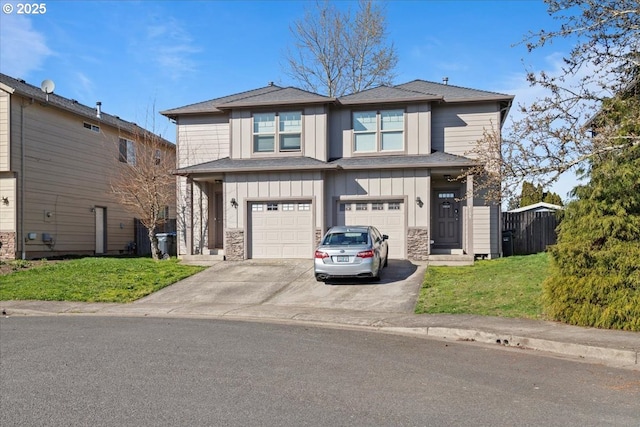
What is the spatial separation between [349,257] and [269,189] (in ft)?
19.5

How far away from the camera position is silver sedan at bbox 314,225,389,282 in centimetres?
1548

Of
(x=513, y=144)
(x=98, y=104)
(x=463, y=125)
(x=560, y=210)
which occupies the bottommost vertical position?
(x=560, y=210)

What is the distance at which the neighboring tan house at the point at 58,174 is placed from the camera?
2192 cm

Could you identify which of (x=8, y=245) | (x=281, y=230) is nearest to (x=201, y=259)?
(x=281, y=230)

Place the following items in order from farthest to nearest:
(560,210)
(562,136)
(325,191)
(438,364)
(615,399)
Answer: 1. (325,191)
2. (560,210)
3. (562,136)
4. (438,364)
5. (615,399)

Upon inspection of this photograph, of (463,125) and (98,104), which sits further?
(98,104)

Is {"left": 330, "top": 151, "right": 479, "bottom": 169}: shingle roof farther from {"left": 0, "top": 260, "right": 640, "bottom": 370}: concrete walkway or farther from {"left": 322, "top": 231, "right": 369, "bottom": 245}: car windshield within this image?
{"left": 322, "top": 231, "right": 369, "bottom": 245}: car windshield

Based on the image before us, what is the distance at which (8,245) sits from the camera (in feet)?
71.6

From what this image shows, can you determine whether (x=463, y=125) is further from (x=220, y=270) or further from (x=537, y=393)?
(x=537, y=393)

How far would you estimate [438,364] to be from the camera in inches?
306

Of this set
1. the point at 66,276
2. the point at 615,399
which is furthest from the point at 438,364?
the point at 66,276

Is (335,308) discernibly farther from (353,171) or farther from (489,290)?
(353,171)

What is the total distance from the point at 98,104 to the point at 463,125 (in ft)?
58.2

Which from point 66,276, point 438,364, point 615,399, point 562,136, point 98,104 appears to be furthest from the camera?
point 98,104
